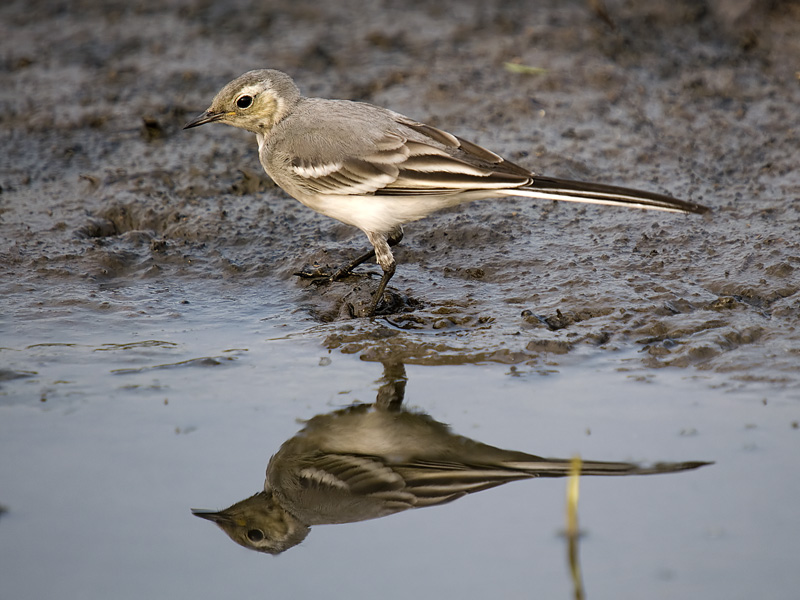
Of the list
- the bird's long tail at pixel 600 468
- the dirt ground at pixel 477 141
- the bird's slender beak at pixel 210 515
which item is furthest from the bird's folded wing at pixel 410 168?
the bird's slender beak at pixel 210 515

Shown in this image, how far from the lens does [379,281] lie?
21.5 ft

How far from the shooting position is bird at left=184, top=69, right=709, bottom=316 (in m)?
5.73

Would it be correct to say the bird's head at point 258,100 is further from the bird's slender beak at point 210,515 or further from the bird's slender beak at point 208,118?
the bird's slender beak at point 210,515

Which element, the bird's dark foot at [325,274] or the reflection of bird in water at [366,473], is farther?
the bird's dark foot at [325,274]

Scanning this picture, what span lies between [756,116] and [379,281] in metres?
4.04

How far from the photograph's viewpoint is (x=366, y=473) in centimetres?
451

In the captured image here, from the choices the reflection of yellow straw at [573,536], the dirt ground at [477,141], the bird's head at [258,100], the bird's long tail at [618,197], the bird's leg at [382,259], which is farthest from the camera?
the bird's head at [258,100]

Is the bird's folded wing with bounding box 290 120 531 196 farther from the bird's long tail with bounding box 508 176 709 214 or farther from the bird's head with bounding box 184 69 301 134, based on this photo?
the bird's head with bounding box 184 69 301 134

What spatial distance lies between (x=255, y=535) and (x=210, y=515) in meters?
0.21

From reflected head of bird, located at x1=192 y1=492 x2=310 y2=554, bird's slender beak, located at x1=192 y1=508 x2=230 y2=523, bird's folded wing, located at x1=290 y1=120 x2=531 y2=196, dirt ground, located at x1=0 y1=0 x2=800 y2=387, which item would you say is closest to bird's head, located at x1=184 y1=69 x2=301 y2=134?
bird's folded wing, located at x1=290 y1=120 x2=531 y2=196

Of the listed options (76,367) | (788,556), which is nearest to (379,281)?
(76,367)

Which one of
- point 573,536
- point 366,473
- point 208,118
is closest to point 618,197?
point 366,473

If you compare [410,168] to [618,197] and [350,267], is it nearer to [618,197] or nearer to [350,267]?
[350,267]

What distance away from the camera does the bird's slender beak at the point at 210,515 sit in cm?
410
